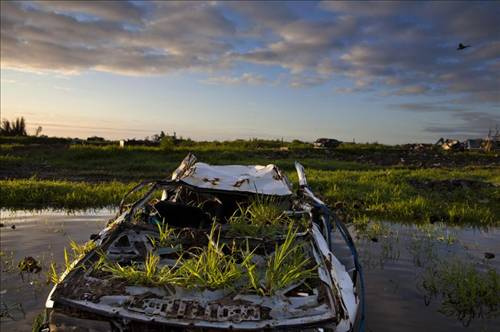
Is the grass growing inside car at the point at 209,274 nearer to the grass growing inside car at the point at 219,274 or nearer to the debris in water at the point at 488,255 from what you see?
the grass growing inside car at the point at 219,274

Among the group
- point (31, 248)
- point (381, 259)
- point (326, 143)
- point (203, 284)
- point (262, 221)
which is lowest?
point (31, 248)

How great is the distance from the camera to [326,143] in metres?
26.0

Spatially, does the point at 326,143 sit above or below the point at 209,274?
above

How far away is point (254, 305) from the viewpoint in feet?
8.93

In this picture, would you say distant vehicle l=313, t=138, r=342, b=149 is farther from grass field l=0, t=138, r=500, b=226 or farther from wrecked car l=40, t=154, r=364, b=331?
wrecked car l=40, t=154, r=364, b=331

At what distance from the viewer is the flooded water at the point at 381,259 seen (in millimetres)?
4270

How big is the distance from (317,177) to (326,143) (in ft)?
41.5

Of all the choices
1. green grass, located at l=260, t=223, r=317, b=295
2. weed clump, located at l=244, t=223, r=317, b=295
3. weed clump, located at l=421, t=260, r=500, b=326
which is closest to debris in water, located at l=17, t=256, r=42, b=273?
weed clump, located at l=244, t=223, r=317, b=295

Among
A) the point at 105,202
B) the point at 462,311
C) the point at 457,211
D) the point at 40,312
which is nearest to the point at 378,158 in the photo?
the point at 457,211

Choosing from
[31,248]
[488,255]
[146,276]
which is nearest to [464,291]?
[488,255]

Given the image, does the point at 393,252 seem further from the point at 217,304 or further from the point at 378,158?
the point at 378,158

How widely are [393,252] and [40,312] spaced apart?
4.53 m

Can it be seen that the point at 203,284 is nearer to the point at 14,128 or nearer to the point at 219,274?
the point at 219,274

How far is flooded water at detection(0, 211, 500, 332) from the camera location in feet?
14.0
